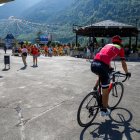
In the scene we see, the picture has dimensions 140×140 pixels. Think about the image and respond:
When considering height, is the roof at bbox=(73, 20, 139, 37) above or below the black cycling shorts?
above

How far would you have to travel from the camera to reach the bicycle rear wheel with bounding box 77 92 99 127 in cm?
680

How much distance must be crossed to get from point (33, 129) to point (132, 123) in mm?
2388

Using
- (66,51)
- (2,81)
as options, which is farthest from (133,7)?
(2,81)

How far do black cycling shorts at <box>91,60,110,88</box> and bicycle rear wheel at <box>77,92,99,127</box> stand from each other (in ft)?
1.10

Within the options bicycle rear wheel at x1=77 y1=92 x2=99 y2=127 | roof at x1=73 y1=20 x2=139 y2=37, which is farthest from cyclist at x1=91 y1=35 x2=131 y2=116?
roof at x1=73 y1=20 x2=139 y2=37

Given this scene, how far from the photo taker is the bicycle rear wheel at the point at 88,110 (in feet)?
22.3

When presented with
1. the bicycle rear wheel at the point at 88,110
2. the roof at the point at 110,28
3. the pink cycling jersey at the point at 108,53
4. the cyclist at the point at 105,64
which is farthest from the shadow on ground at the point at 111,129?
the roof at the point at 110,28

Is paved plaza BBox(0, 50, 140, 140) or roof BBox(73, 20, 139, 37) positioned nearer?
paved plaza BBox(0, 50, 140, 140)

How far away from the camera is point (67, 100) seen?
31.9 ft

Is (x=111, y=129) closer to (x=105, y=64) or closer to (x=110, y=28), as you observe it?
(x=105, y=64)

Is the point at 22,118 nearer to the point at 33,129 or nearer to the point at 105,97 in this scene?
the point at 33,129

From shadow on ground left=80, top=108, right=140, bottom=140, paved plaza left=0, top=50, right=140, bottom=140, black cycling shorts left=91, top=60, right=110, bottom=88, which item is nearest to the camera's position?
shadow on ground left=80, top=108, right=140, bottom=140

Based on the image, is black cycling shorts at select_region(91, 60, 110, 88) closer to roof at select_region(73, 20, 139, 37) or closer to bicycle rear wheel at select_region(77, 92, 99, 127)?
bicycle rear wheel at select_region(77, 92, 99, 127)

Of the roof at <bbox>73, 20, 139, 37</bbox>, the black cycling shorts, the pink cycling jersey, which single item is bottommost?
the black cycling shorts
